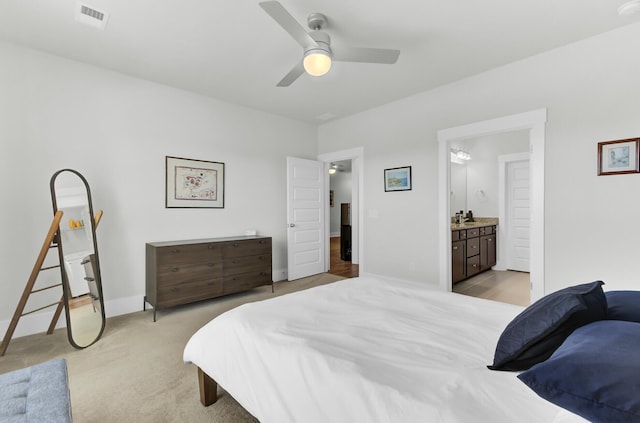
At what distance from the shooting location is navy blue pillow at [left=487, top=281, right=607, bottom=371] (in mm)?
923

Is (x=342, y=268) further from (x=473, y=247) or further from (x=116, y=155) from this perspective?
(x=116, y=155)

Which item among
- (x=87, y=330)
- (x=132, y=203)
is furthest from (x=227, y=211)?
(x=87, y=330)

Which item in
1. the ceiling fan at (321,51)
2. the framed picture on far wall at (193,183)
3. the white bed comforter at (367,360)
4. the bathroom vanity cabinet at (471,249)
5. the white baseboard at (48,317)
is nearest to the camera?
the white bed comforter at (367,360)

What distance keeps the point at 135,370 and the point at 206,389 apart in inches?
32.7

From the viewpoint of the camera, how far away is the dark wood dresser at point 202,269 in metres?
3.20

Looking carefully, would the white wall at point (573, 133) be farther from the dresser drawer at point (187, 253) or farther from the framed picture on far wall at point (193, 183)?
the framed picture on far wall at point (193, 183)

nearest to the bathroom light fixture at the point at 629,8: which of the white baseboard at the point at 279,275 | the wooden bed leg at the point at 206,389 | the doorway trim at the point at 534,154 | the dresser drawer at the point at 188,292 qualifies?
the doorway trim at the point at 534,154

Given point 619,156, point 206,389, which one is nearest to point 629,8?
point 619,156

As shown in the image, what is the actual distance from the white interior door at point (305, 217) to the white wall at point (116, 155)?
41 cm

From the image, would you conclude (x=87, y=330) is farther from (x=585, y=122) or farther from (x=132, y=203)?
(x=585, y=122)

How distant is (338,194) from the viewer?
422 inches

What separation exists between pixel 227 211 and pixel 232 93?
5.30 feet

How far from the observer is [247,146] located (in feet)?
14.6

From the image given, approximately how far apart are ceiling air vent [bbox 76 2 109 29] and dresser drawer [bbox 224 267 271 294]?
2784 mm
